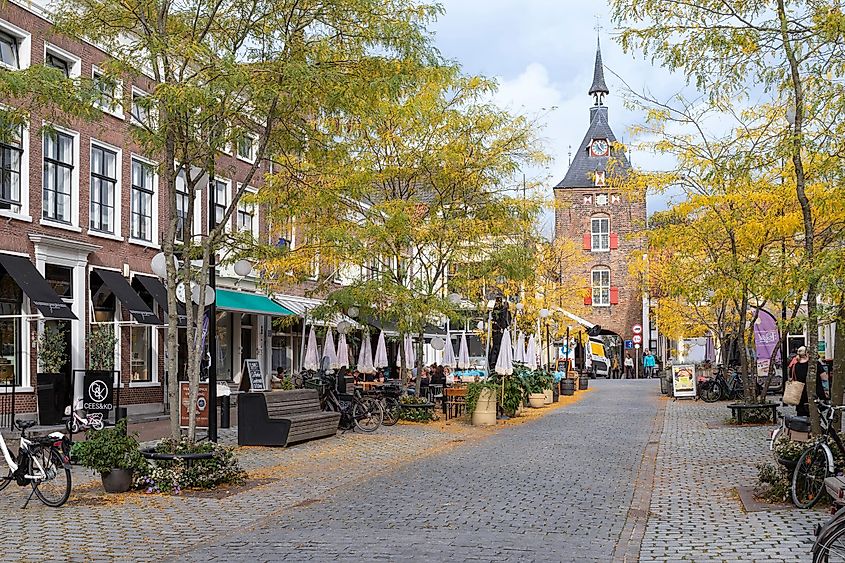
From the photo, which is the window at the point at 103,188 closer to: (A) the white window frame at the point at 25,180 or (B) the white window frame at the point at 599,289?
(A) the white window frame at the point at 25,180

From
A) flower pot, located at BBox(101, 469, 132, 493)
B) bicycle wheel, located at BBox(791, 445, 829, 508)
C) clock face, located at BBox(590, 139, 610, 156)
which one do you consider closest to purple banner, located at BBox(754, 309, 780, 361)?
bicycle wheel, located at BBox(791, 445, 829, 508)

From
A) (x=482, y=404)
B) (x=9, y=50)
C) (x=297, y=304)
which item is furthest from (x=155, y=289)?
(x=482, y=404)

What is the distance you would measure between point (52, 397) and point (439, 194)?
9.73 meters

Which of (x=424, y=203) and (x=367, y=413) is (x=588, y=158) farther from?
(x=367, y=413)

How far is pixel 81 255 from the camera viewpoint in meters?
25.0

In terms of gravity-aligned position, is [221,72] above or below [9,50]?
below

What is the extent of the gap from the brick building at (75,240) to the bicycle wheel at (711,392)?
46.3ft

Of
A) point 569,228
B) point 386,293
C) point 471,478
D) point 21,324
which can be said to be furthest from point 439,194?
point 569,228

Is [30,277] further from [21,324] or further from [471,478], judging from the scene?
[471,478]

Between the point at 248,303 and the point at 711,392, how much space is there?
48.9 feet

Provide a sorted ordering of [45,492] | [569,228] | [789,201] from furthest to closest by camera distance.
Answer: [569,228] → [789,201] → [45,492]

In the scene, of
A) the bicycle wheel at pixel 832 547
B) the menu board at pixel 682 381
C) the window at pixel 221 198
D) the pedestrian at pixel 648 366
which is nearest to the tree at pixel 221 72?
the bicycle wheel at pixel 832 547

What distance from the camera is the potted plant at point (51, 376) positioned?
73.3ft

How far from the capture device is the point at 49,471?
443 inches
